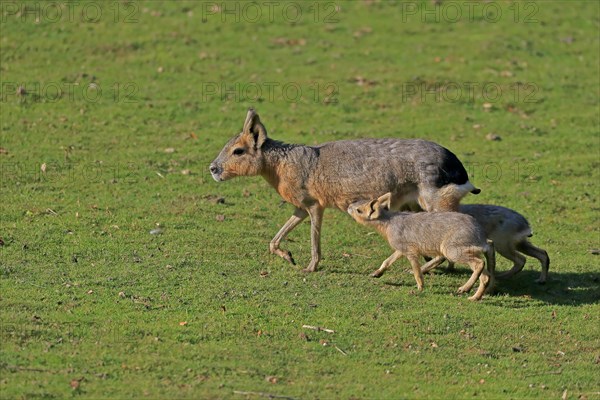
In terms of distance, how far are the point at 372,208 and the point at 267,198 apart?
12.1 ft

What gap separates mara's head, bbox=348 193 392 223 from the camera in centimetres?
1193

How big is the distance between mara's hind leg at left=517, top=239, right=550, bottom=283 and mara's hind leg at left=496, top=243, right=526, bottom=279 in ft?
0.49

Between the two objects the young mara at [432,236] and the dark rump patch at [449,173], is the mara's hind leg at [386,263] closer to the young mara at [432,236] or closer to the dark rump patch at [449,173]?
the young mara at [432,236]

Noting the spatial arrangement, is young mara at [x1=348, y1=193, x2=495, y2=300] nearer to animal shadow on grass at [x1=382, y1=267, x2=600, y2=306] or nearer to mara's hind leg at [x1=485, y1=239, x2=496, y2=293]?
mara's hind leg at [x1=485, y1=239, x2=496, y2=293]

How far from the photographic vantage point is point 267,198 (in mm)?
15461

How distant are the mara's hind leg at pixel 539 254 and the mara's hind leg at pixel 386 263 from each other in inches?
62.2

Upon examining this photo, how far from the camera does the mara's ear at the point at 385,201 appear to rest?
11914mm

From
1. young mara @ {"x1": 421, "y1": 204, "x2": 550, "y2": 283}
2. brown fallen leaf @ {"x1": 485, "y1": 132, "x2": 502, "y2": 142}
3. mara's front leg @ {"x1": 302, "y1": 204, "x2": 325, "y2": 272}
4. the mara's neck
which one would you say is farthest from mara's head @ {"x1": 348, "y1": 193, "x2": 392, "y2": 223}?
brown fallen leaf @ {"x1": 485, "y1": 132, "x2": 502, "y2": 142}

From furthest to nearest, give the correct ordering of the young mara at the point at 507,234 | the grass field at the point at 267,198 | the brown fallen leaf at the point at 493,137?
the brown fallen leaf at the point at 493,137 < the young mara at the point at 507,234 < the grass field at the point at 267,198

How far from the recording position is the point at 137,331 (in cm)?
1002

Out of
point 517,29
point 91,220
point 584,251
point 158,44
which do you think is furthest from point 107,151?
point 517,29

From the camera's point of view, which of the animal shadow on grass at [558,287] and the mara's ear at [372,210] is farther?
the animal shadow on grass at [558,287]

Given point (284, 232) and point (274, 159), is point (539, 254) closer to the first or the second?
point (284, 232)

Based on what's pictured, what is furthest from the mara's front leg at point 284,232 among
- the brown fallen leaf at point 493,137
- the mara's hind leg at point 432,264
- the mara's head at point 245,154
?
the brown fallen leaf at point 493,137
